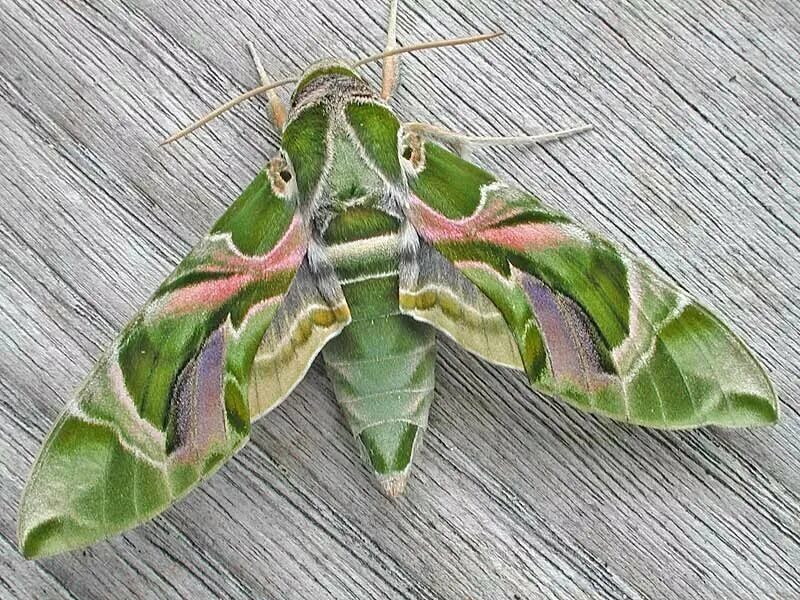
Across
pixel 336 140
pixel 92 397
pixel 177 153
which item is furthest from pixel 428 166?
pixel 92 397

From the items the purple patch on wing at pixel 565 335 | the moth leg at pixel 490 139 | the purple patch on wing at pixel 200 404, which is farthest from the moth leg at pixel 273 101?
the purple patch on wing at pixel 565 335

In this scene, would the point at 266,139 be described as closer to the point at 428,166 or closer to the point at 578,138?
the point at 428,166

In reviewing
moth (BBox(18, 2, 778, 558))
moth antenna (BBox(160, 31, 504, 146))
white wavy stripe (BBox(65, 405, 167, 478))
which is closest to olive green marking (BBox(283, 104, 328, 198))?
moth (BBox(18, 2, 778, 558))

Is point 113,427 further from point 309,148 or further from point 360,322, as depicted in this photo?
point 309,148

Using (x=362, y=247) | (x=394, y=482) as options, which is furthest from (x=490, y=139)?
(x=394, y=482)

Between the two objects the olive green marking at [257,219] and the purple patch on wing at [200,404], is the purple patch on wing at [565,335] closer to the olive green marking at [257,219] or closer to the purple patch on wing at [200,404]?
the olive green marking at [257,219]

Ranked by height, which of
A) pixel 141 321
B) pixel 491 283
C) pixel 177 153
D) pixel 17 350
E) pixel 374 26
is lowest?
pixel 17 350
